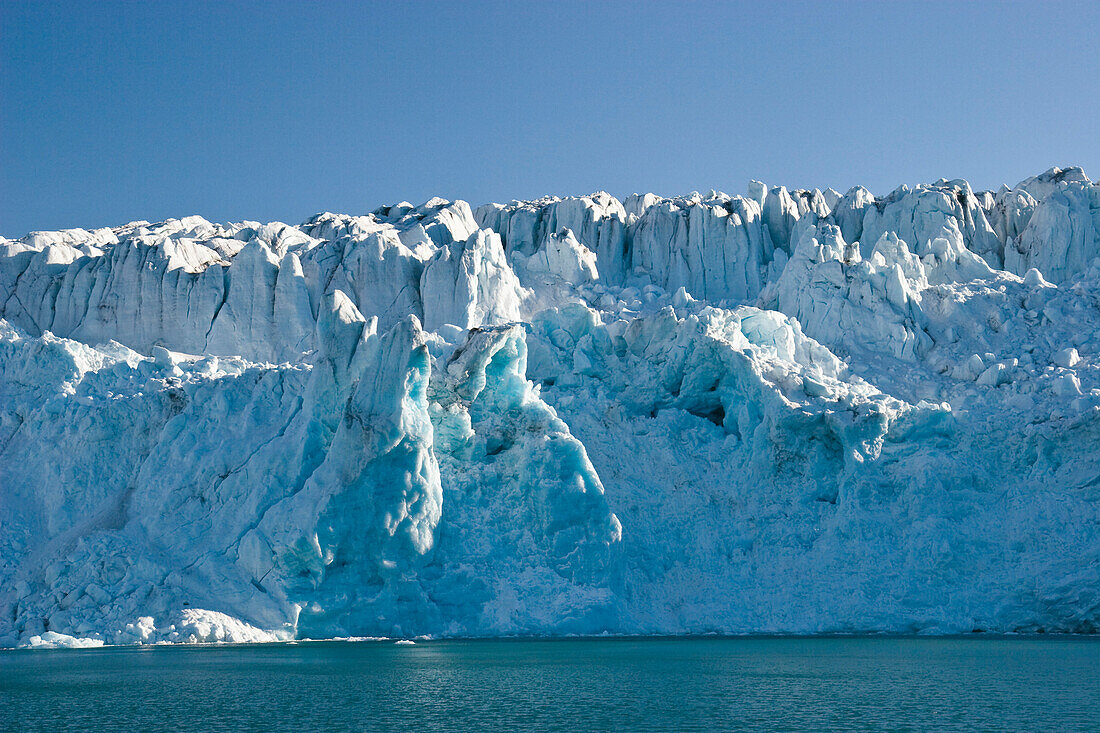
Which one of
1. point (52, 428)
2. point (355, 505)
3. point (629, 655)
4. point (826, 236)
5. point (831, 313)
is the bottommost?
point (629, 655)

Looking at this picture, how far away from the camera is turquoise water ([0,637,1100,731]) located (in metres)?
21.8

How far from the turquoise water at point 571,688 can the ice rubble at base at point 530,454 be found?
182cm

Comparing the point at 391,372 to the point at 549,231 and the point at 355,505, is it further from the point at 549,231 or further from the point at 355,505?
the point at 549,231

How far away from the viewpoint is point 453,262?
49875 mm

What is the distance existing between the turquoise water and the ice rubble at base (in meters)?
1.82

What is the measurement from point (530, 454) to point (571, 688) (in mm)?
13126

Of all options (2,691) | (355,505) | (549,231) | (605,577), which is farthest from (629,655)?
(549,231)

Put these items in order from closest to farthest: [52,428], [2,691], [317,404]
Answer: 1. [2,691]
2. [317,404]
3. [52,428]

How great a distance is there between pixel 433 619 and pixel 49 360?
57.8ft

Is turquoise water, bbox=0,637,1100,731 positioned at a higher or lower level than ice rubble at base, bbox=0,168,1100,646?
lower

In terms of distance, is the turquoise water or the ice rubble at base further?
the ice rubble at base

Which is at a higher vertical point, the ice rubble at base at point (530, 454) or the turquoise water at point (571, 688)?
the ice rubble at base at point (530, 454)

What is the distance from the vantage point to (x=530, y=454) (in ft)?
128

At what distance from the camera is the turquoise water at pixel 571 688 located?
71.4ft
